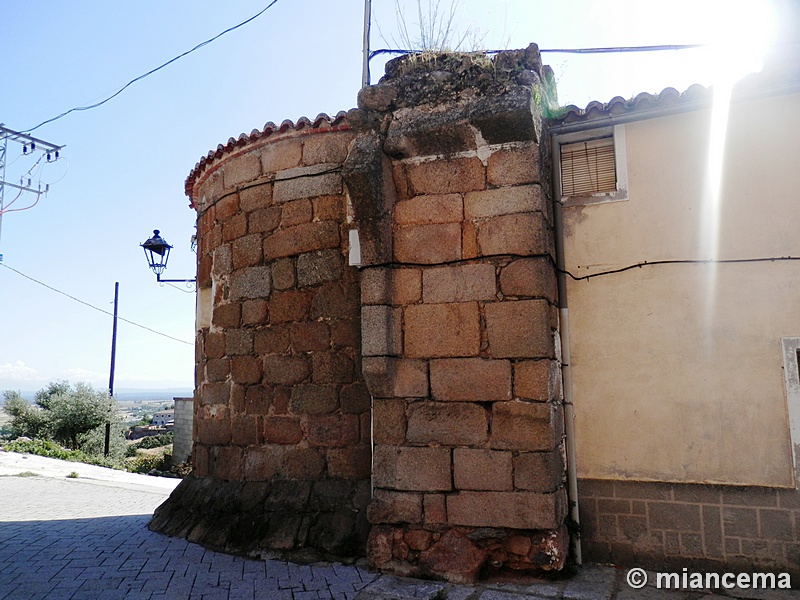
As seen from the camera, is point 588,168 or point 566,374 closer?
point 566,374

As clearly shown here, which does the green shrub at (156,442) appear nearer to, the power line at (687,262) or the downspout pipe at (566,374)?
the downspout pipe at (566,374)

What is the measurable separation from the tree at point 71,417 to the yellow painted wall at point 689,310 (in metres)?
17.0

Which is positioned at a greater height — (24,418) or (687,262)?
(687,262)

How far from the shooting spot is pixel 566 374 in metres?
4.91

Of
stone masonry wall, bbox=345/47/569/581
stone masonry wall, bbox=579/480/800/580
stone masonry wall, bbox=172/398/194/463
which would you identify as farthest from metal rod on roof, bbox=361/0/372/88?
stone masonry wall, bbox=172/398/194/463

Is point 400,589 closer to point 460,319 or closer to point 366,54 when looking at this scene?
point 460,319

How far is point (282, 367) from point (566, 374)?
2.51 metres

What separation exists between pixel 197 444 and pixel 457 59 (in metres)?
4.54

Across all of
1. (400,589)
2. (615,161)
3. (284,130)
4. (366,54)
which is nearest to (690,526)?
(400,589)

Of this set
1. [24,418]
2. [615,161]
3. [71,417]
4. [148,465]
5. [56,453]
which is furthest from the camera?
[24,418]

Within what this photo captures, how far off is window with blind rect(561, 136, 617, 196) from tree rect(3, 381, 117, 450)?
1694 centimetres

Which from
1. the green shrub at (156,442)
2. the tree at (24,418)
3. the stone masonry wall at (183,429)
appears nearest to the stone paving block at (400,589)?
the stone masonry wall at (183,429)

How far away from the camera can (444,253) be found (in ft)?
15.5

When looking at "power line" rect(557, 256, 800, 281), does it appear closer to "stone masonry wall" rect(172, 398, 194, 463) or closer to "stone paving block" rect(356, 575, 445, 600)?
"stone paving block" rect(356, 575, 445, 600)
